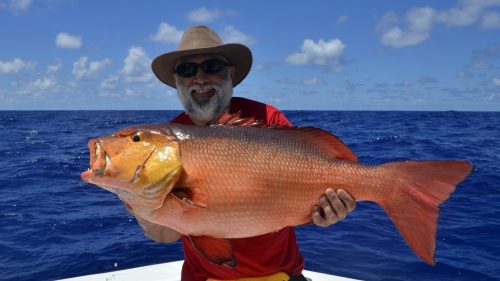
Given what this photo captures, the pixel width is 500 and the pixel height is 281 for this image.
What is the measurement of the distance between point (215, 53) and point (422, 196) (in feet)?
6.57

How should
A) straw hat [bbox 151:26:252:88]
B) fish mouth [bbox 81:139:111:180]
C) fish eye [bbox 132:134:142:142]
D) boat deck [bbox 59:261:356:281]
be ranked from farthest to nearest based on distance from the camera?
boat deck [bbox 59:261:356:281] < straw hat [bbox 151:26:252:88] < fish eye [bbox 132:134:142:142] < fish mouth [bbox 81:139:111:180]

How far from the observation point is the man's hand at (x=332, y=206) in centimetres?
261

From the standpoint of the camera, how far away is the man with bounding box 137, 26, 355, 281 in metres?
3.31

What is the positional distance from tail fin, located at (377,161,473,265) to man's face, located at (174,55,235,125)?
1547 millimetres

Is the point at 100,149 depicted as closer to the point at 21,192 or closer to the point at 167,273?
the point at 167,273

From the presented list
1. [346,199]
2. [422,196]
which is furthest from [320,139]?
[422,196]

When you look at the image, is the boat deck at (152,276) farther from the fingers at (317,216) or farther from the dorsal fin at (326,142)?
the dorsal fin at (326,142)

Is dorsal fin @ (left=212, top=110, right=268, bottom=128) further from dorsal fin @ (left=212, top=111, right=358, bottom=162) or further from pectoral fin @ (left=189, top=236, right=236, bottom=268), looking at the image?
pectoral fin @ (left=189, top=236, right=236, bottom=268)

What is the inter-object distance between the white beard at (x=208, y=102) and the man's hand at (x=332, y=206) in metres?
1.29

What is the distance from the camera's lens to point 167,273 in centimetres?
522

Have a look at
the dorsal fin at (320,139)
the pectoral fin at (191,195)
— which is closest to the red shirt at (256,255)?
the dorsal fin at (320,139)

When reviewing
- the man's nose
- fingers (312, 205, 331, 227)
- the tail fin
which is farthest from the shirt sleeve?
the tail fin

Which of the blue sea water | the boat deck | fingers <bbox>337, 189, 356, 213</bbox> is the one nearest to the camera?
fingers <bbox>337, 189, 356, 213</bbox>

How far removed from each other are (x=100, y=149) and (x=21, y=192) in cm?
1164
